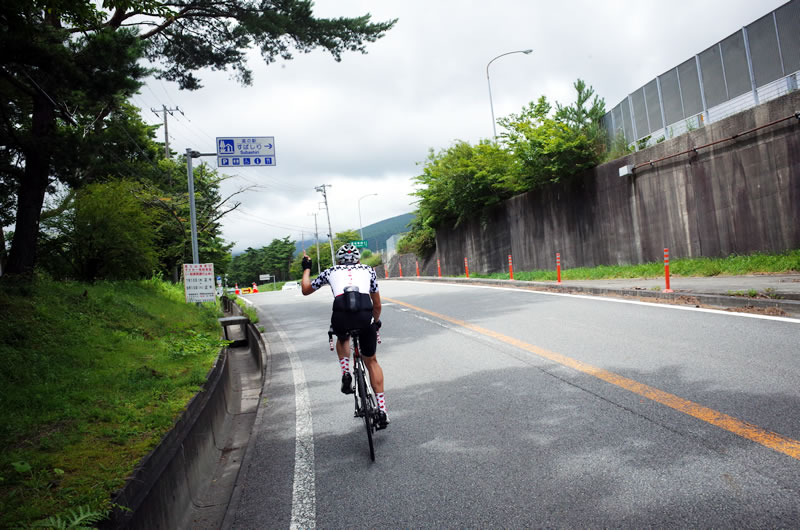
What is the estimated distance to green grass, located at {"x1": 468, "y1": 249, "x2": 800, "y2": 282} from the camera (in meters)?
12.2

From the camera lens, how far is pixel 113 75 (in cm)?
980

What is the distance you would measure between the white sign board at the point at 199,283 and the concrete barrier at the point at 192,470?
909cm

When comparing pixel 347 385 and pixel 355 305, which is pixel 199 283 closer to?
pixel 347 385

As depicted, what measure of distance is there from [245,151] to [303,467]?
46.7 feet

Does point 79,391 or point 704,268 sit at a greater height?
point 704,268

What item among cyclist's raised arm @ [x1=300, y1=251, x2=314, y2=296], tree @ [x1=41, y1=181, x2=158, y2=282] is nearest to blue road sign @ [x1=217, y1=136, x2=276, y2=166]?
tree @ [x1=41, y1=181, x2=158, y2=282]

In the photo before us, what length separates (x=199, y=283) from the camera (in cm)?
1481

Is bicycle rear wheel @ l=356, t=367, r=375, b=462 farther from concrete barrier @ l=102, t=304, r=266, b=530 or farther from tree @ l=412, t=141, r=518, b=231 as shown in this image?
tree @ l=412, t=141, r=518, b=231

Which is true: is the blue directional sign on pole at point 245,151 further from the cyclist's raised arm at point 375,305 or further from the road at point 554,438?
the cyclist's raised arm at point 375,305

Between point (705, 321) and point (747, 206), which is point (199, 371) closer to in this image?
point (705, 321)

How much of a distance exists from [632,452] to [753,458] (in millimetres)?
698

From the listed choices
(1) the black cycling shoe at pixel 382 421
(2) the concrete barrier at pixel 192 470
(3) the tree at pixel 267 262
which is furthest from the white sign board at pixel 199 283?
(3) the tree at pixel 267 262

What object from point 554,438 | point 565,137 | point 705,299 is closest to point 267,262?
point 565,137

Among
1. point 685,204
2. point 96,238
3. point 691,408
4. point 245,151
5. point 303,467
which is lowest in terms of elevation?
point 303,467
